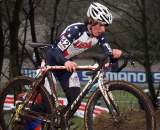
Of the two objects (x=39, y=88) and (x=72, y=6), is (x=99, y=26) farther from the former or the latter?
(x=72, y=6)

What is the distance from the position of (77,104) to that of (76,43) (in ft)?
2.49

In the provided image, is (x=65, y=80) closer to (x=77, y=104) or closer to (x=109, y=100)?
(x=77, y=104)

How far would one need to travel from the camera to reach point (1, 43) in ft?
64.8

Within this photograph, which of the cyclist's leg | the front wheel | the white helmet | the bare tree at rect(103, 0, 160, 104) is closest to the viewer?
the front wheel

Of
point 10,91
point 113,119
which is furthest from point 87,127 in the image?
point 10,91

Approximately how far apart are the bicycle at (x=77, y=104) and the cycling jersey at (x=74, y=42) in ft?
0.65

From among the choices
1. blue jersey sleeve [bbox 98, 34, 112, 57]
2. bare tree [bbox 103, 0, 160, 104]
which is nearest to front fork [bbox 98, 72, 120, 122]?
blue jersey sleeve [bbox 98, 34, 112, 57]

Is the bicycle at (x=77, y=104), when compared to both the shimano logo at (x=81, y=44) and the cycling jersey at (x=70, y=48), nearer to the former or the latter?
the cycling jersey at (x=70, y=48)

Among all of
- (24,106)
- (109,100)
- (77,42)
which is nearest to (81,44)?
(77,42)

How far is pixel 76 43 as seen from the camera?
6.71 m

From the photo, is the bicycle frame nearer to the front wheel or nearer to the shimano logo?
the front wheel

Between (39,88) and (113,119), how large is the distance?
1233 mm

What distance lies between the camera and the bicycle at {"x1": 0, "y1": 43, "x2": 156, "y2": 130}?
20.1 ft

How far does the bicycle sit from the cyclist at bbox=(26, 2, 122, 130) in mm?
152
